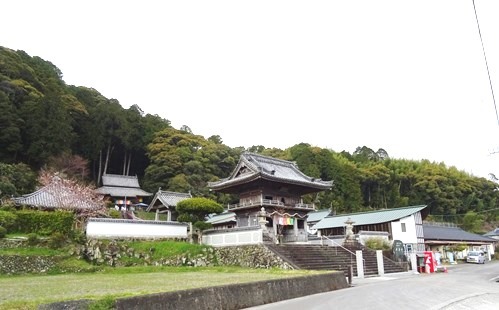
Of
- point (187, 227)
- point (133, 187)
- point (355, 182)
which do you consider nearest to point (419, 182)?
point (355, 182)

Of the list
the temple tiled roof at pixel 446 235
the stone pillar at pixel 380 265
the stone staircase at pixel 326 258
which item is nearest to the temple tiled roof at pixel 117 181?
the stone staircase at pixel 326 258

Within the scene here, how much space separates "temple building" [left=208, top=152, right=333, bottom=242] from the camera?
3008 centimetres

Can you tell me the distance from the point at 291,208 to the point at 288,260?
1115cm

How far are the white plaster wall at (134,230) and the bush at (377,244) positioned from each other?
1449cm

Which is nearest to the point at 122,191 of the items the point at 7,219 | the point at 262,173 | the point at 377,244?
the point at 262,173

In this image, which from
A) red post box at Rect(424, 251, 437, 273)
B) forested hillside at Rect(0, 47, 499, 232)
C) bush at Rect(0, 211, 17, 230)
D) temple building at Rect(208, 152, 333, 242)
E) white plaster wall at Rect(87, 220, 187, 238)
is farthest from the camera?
forested hillside at Rect(0, 47, 499, 232)

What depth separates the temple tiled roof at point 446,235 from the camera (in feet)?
135

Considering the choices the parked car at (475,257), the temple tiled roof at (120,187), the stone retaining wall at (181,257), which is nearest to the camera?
the stone retaining wall at (181,257)

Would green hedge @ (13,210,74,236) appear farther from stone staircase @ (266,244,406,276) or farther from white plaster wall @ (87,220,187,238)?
stone staircase @ (266,244,406,276)

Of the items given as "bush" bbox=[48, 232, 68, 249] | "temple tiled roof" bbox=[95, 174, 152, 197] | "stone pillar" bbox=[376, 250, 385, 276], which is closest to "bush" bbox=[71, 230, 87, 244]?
"bush" bbox=[48, 232, 68, 249]

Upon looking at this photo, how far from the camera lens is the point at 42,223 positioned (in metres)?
22.2

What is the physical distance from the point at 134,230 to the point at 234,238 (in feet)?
20.5

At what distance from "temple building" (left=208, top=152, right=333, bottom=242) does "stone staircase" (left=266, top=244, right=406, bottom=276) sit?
492cm

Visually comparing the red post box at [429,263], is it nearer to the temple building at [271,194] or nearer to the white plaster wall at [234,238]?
the temple building at [271,194]
